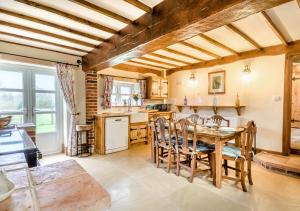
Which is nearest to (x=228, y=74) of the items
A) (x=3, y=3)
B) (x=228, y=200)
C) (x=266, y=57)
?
(x=266, y=57)

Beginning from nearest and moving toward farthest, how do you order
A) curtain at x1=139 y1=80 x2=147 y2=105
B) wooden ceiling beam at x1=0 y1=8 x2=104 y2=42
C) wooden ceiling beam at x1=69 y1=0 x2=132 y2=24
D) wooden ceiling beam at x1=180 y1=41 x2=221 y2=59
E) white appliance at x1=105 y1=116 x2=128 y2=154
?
wooden ceiling beam at x1=69 y1=0 x2=132 y2=24, wooden ceiling beam at x1=0 y1=8 x2=104 y2=42, wooden ceiling beam at x1=180 y1=41 x2=221 y2=59, white appliance at x1=105 y1=116 x2=128 y2=154, curtain at x1=139 y1=80 x2=147 y2=105

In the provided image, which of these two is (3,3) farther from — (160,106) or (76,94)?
(160,106)

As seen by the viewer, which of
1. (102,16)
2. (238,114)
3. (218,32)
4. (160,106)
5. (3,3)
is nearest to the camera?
(3,3)

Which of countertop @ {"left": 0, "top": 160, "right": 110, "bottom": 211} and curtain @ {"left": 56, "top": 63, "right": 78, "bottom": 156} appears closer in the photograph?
countertop @ {"left": 0, "top": 160, "right": 110, "bottom": 211}

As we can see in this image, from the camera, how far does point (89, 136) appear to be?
4383mm

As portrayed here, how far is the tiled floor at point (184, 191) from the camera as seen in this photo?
7.20ft

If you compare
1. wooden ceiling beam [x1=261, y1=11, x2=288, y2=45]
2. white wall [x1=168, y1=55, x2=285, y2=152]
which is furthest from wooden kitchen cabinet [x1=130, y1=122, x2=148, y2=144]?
wooden ceiling beam [x1=261, y1=11, x2=288, y2=45]

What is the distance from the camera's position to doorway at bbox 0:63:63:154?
3664 mm

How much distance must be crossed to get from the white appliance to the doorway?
3.92ft

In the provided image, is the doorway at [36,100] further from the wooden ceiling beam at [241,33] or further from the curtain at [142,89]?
the wooden ceiling beam at [241,33]

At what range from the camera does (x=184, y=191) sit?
8.33ft

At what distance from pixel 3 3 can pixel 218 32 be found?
318 cm

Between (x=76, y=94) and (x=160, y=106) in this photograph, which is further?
(x=160, y=106)

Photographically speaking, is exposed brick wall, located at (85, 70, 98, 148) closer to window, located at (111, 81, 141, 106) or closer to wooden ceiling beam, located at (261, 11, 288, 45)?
window, located at (111, 81, 141, 106)
